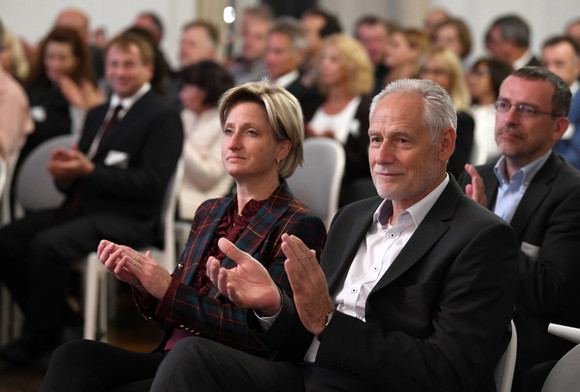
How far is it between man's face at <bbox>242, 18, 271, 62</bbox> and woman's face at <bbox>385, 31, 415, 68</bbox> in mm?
1006

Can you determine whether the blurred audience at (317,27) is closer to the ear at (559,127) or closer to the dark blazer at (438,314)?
the ear at (559,127)

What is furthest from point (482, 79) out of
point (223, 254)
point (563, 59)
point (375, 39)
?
point (223, 254)

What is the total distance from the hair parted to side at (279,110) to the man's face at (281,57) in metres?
2.95

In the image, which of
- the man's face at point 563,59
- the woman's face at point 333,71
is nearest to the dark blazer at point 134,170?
the woman's face at point 333,71

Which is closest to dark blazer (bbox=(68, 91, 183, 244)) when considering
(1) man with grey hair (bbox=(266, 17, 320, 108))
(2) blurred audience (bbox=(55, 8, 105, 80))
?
(1) man with grey hair (bbox=(266, 17, 320, 108))

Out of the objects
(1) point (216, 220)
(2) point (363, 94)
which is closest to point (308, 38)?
(2) point (363, 94)

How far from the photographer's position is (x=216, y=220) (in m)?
2.47

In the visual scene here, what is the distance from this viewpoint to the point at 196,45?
21.4 feet

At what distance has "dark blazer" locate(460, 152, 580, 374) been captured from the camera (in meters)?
2.34

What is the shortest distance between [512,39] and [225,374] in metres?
4.78

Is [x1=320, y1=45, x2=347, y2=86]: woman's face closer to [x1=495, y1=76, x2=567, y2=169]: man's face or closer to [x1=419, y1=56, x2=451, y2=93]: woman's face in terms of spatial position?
[x1=419, y1=56, x2=451, y2=93]: woman's face

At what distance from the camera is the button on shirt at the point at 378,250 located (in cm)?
199

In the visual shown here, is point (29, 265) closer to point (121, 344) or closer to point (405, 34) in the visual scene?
point (121, 344)

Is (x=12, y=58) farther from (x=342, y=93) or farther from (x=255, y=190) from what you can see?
(x=255, y=190)
